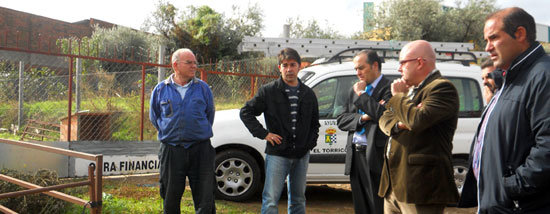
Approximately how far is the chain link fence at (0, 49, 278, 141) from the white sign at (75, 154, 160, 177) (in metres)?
0.77

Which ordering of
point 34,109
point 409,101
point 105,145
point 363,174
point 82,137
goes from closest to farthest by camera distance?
point 409,101, point 363,174, point 105,145, point 82,137, point 34,109

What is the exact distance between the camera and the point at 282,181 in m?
4.36

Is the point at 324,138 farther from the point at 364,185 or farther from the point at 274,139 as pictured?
the point at 364,185

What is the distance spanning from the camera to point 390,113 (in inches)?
122

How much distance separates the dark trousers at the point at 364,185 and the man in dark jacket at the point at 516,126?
1.72 m

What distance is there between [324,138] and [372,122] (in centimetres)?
230

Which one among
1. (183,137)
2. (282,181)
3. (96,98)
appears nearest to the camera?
(183,137)

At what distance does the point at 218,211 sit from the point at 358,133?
2.45 m

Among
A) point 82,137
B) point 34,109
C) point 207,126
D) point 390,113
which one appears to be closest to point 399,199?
point 390,113

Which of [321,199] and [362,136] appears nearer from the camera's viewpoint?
[362,136]

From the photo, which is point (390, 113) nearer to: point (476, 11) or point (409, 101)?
point (409, 101)

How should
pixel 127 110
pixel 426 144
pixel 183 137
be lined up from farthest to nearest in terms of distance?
pixel 127 110 < pixel 183 137 < pixel 426 144

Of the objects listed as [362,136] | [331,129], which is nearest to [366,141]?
[362,136]

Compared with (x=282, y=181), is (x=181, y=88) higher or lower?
higher
